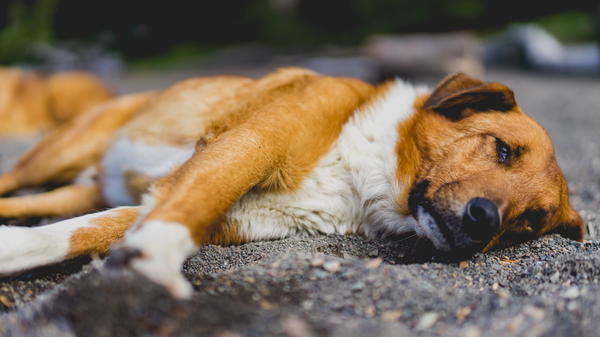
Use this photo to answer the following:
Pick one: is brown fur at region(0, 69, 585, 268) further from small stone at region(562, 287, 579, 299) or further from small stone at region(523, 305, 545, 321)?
small stone at region(523, 305, 545, 321)

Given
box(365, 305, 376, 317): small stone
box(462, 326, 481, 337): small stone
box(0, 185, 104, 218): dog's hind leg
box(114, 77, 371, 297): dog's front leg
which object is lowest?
box(0, 185, 104, 218): dog's hind leg

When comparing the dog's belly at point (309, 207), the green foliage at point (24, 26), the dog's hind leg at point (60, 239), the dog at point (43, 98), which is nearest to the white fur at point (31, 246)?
the dog's hind leg at point (60, 239)

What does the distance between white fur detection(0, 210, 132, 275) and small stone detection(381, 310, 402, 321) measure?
5.00 ft

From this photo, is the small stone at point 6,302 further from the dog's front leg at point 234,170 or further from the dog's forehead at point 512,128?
the dog's forehead at point 512,128

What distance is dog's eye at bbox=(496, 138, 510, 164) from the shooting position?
286cm

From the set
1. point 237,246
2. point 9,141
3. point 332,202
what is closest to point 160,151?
point 237,246

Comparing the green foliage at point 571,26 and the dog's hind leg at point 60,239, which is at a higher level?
the green foliage at point 571,26

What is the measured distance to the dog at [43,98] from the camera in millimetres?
8422

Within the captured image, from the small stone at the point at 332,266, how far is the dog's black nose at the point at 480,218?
0.67 metres

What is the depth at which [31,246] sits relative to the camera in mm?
2482

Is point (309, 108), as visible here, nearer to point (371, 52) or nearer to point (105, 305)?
point (105, 305)

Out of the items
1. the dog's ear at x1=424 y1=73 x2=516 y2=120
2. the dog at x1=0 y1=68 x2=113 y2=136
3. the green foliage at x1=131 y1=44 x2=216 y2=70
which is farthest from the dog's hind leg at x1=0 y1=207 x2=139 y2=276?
the green foliage at x1=131 y1=44 x2=216 y2=70

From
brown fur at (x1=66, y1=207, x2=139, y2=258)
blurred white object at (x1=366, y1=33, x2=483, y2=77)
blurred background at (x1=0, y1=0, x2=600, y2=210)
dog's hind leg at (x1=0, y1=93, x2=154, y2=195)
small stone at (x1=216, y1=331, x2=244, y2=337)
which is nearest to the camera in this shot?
small stone at (x1=216, y1=331, x2=244, y2=337)

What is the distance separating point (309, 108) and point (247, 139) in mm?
457
